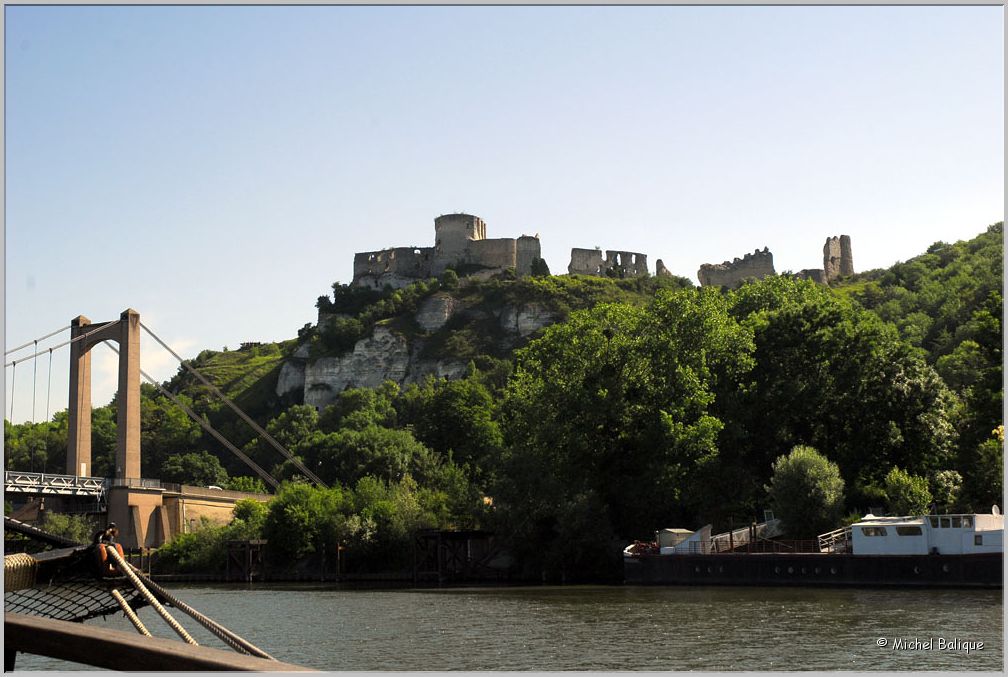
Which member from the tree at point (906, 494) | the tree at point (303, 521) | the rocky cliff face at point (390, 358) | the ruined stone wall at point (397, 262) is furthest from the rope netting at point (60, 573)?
the ruined stone wall at point (397, 262)

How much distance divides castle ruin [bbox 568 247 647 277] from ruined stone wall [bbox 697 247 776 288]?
379 inches

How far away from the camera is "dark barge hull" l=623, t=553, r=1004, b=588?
36591 mm

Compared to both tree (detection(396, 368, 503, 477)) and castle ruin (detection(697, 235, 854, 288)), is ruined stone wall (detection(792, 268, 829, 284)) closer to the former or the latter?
castle ruin (detection(697, 235, 854, 288))

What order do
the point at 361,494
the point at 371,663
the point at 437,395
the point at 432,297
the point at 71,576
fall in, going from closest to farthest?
the point at 71,576
the point at 371,663
the point at 361,494
the point at 437,395
the point at 432,297

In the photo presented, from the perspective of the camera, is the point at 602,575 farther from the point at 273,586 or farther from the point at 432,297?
the point at 432,297

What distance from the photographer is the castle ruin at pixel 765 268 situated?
145 meters

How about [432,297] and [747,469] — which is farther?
[432,297]

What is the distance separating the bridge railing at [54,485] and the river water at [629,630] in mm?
31778

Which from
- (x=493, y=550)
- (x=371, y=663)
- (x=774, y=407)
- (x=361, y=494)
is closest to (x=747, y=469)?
(x=774, y=407)

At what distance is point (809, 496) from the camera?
1784 inches

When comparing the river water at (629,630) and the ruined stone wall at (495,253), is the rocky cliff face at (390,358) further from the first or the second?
the river water at (629,630)

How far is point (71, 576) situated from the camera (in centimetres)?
1004

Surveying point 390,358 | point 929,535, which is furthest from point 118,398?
point 390,358

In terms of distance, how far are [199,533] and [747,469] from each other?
33923mm
